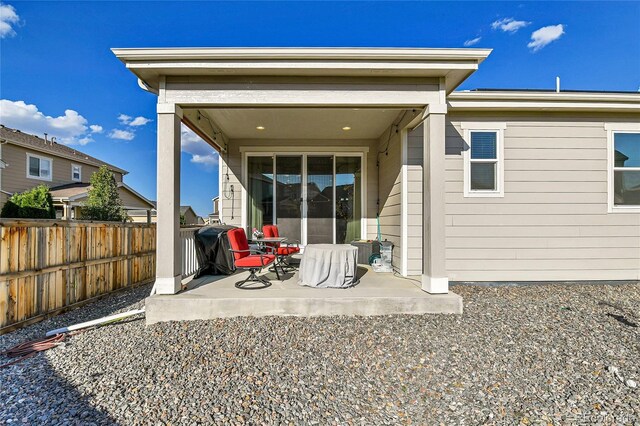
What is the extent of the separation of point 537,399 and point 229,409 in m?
2.20

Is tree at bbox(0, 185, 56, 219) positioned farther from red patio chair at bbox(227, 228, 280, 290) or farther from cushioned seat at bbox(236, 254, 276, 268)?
cushioned seat at bbox(236, 254, 276, 268)

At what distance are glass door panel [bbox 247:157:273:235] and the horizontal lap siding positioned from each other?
3.80 m

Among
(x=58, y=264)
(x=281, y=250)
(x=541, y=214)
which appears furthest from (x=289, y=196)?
(x=541, y=214)

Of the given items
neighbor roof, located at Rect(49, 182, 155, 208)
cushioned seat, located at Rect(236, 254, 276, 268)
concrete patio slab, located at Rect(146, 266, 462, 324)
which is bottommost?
concrete patio slab, located at Rect(146, 266, 462, 324)

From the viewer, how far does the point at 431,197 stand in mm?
3717

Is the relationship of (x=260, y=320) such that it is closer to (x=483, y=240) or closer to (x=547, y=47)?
(x=483, y=240)

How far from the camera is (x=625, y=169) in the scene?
5.04 metres

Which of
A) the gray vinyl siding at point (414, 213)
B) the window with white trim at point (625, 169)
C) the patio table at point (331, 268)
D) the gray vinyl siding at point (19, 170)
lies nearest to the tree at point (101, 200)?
the gray vinyl siding at point (19, 170)

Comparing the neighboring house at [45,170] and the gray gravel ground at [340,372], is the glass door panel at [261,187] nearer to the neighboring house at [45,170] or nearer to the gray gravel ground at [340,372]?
the gray gravel ground at [340,372]

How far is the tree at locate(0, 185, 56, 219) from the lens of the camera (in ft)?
30.4

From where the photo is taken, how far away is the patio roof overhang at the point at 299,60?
3375 millimetres

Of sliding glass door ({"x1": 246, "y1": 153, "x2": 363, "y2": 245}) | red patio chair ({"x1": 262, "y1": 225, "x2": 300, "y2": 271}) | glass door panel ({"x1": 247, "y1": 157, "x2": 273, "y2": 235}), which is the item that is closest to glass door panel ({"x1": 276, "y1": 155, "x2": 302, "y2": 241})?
sliding glass door ({"x1": 246, "y1": 153, "x2": 363, "y2": 245})

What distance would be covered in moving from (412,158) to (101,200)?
12543mm

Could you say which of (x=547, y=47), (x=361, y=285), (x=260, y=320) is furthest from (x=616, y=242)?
(x=547, y=47)
